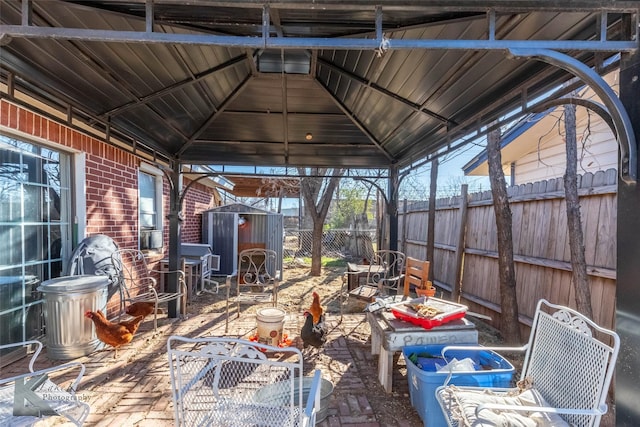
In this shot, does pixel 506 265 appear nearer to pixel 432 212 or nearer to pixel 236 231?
pixel 432 212

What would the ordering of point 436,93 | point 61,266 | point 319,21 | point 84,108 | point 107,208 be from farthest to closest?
point 107,208 → point 61,266 → point 84,108 → point 436,93 → point 319,21

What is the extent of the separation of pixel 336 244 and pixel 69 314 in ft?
30.1

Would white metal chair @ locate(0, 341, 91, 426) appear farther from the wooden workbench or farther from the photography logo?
the wooden workbench

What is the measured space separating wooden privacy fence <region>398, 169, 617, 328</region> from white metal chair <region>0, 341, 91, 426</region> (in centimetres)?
408

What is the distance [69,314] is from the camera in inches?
111

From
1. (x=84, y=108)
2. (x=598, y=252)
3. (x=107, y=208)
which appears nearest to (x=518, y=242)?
(x=598, y=252)

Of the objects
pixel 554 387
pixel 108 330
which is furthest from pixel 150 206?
pixel 554 387

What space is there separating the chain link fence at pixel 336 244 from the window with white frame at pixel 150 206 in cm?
513

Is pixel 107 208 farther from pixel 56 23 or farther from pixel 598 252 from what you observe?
pixel 598 252

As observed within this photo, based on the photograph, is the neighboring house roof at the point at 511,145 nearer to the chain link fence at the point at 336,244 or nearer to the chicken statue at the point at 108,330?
the chain link fence at the point at 336,244

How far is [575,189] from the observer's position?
270cm

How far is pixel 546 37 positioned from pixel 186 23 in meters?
2.15

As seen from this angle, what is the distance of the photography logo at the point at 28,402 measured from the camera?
5.23ft

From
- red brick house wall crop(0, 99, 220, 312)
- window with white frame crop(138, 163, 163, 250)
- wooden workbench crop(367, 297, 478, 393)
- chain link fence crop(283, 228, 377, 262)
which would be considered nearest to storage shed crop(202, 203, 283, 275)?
window with white frame crop(138, 163, 163, 250)
